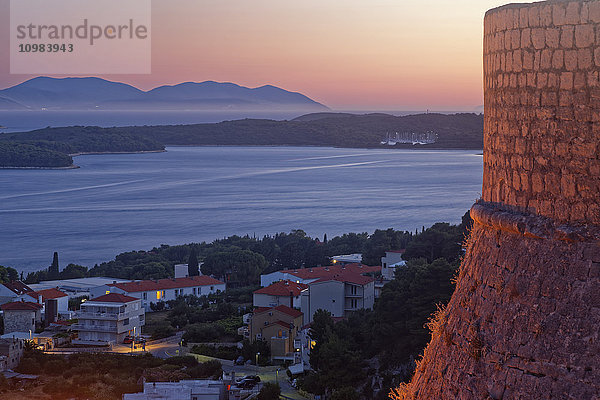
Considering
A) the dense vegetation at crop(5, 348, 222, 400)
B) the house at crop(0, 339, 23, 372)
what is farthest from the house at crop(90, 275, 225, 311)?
the dense vegetation at crop(5, 348, 222, 400)

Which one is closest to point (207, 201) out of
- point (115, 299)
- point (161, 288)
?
point (161, 288)

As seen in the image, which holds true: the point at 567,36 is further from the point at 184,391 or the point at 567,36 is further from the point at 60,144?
the point at 60,144

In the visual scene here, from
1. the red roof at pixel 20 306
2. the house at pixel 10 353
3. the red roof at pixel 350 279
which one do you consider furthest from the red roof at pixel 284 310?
the red roof at pixel 20 306

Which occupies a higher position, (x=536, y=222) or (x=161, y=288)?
(x=536, y=222)

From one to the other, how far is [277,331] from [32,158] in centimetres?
10248

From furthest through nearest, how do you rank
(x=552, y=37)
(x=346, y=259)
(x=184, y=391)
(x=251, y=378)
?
(x=346, y=259) < (x=251, y=378) < (x=184, y=391) < (x=552, y=37)

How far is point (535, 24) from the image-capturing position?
220 cm

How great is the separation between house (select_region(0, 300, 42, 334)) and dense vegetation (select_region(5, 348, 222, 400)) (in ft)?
13.1

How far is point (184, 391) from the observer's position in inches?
511

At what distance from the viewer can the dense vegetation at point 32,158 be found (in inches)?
4419

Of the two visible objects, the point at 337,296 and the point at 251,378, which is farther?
the point at 337,296

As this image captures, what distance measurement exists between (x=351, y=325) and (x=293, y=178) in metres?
72.0

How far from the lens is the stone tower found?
2.04m

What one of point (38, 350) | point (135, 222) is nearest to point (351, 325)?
point (38, 350)
